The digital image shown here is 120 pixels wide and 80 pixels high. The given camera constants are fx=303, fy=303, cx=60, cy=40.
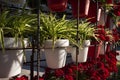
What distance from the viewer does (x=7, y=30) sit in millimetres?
2066

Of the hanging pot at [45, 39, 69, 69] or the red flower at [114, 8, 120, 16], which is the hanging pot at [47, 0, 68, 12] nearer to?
the hanging pot at [45, 39, 69, 69]

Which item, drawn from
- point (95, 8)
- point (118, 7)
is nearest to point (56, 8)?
point (95, 8)

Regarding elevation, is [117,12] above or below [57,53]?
above

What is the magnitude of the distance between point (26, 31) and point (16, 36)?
174 mm

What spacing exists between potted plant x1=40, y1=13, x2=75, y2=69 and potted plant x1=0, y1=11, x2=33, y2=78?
0.23 meters

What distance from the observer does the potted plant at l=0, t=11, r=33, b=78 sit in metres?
2.00

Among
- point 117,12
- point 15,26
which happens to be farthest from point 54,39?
point 117,12

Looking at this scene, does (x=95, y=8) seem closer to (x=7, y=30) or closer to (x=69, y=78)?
(x=69, y=78)

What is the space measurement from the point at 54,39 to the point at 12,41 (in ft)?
1.45

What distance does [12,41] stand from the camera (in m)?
2.01

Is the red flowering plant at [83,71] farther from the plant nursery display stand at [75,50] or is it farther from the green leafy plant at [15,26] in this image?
the green leafy plant at [15,26]

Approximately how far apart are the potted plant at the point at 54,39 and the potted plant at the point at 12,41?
226 mm

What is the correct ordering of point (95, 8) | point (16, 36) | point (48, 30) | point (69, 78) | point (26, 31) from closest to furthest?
point (16, 36) → point (26, 31) → point (48, 30) → point (69, 78) → point (95, 8)

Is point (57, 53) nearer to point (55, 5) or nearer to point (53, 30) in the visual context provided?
point (53, 30)
